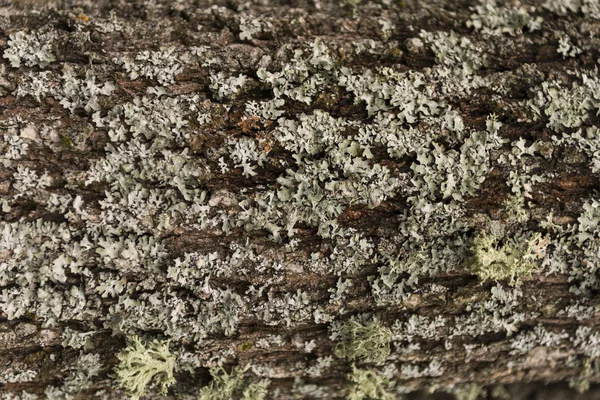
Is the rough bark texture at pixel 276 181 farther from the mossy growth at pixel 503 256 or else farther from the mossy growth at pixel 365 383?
the mossy growth at pixel 365 383

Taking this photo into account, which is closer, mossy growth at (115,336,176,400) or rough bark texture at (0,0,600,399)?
rough bark texture at (0,0,600,399)

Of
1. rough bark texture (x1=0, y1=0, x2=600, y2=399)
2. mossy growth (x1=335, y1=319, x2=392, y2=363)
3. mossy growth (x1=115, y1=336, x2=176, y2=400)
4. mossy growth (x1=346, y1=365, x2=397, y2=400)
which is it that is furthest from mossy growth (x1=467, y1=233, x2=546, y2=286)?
mossy growth (x1=115, y1=336, x2=176, y2=400)

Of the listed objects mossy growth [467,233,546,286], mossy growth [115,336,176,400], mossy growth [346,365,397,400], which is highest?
mossy growth [467,233,546,286]

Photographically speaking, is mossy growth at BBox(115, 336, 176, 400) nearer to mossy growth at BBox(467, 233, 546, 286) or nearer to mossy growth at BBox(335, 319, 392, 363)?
mossy growth at BBox(335, 319, 392, 363)

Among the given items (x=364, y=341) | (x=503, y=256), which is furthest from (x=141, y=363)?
(x=503, y=256)

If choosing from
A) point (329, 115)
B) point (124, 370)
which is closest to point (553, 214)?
point (329, 115)

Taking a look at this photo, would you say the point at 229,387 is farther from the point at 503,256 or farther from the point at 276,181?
the point at 503,256
